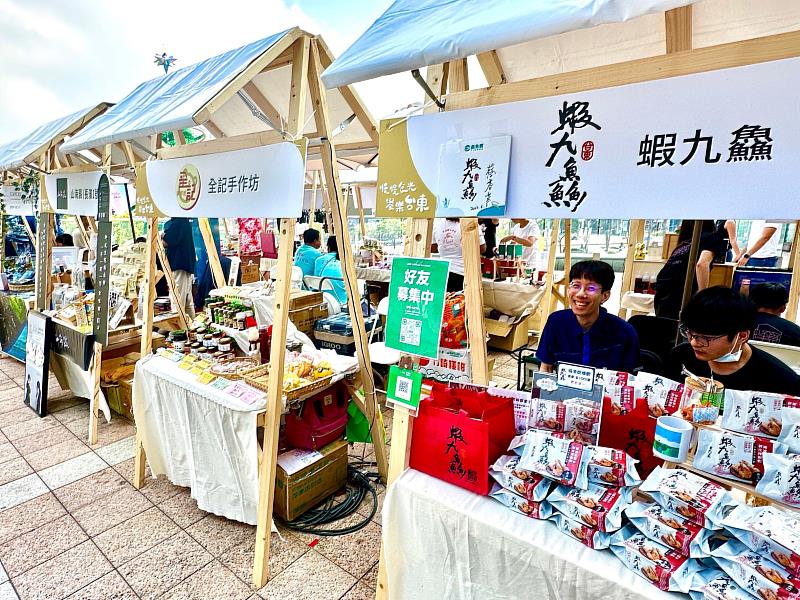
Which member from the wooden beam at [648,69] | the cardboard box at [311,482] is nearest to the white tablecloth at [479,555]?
the cardboard box at [311,482]

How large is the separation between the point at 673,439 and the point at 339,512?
1901 mm

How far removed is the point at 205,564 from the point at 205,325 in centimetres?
156

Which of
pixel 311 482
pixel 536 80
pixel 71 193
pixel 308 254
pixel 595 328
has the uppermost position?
pixel 536 80

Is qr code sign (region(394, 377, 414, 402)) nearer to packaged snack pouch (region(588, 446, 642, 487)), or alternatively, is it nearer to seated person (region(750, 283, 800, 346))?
packaged snack pouch (region(588, 446, 642, 487))

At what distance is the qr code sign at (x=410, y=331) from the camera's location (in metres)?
1.49

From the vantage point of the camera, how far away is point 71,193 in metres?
3.63

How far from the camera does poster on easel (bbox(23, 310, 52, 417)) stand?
11.9 feet

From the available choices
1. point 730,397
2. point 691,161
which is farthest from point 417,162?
point 730,397

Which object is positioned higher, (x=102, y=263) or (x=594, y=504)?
(x=102, y=263)

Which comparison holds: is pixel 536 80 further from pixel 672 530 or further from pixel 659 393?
pixel 672 530

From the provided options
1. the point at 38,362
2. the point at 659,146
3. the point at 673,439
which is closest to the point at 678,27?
the point at 659,146

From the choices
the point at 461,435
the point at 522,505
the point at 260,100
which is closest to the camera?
the point at 522,505

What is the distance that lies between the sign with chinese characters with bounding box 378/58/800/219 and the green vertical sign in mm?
2860

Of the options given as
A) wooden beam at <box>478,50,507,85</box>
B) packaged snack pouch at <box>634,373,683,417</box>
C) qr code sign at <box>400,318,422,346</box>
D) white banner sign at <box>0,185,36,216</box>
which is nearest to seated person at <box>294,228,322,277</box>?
white banner sign at <box>0,185,36,216</box>
